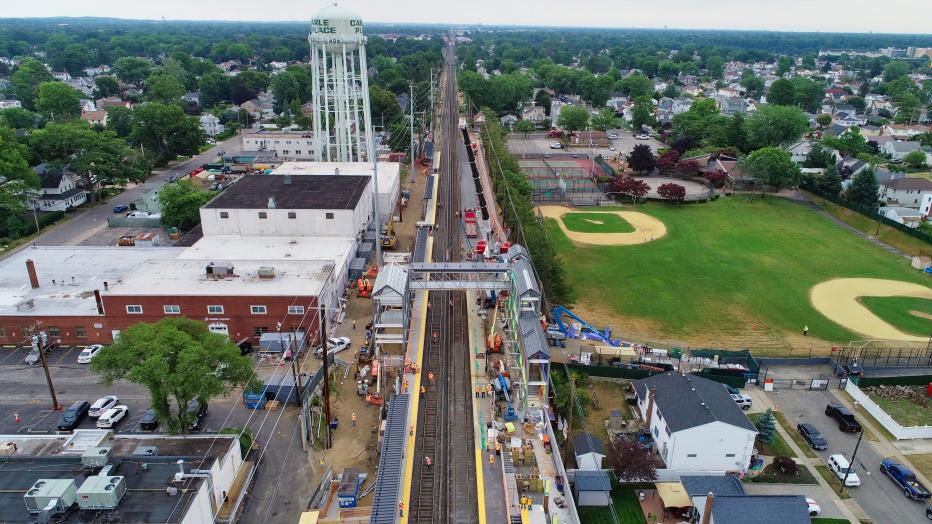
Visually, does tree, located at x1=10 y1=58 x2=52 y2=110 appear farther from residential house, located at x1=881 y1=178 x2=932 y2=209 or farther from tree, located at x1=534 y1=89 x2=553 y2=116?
residential house, located at x1=881 y1=178 x2=932 y2=209

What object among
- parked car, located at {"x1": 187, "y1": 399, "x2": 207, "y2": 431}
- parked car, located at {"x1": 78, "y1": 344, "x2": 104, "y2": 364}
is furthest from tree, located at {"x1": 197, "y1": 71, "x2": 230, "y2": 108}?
parked car, located at {"x1": 187, "y1": 399, "x2": 207, "y2": 431}

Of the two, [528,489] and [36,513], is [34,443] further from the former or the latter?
[528,489]

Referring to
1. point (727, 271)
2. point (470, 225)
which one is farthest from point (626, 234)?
point (470, 225)

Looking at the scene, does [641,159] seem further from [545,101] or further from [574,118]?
[545,101]

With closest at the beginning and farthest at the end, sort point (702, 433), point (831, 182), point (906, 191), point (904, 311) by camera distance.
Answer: point (702, 433)
point (904, 311)
point (906, 191)
point (831, 182)

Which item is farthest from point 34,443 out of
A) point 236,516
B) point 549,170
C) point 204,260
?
point 549,170

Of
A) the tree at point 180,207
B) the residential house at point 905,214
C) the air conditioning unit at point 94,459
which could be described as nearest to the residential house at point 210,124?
the tree at point 180,207
